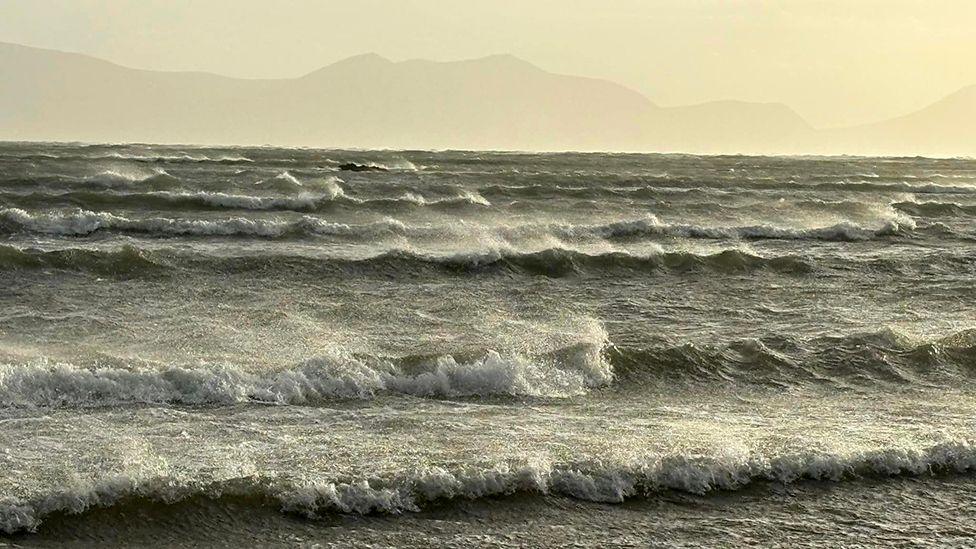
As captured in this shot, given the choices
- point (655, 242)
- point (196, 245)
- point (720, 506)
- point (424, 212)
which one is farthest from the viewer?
point (424, 212)

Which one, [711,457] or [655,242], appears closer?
[711,457]

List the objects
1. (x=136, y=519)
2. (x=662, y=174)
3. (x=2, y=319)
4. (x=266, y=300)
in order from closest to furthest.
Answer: (x=136, y=519), (x=2, y=319), (x=266, y=300), (x=662, y=174)

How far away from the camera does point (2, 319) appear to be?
13.3 meters

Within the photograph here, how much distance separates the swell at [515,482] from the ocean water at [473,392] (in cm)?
2

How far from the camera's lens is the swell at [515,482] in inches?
298

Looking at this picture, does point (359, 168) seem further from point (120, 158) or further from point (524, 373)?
point (524, 373)

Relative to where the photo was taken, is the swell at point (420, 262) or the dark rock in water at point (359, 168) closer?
the swell at point (420, 262)

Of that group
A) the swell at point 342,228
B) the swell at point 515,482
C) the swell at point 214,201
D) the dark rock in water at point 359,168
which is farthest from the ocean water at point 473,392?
the dark rock in water at point 359,168

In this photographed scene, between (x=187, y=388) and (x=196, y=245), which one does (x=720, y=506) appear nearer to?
(x=187, y=388)

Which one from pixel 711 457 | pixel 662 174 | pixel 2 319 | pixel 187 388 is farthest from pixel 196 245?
pixel 662 174

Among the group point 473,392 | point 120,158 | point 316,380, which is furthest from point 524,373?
point 120,158

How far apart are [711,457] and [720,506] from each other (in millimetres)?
638

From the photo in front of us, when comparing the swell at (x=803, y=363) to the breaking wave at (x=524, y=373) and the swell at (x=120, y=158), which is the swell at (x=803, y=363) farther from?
the swell at (x=120, y=158)

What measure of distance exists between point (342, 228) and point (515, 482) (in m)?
17.6
